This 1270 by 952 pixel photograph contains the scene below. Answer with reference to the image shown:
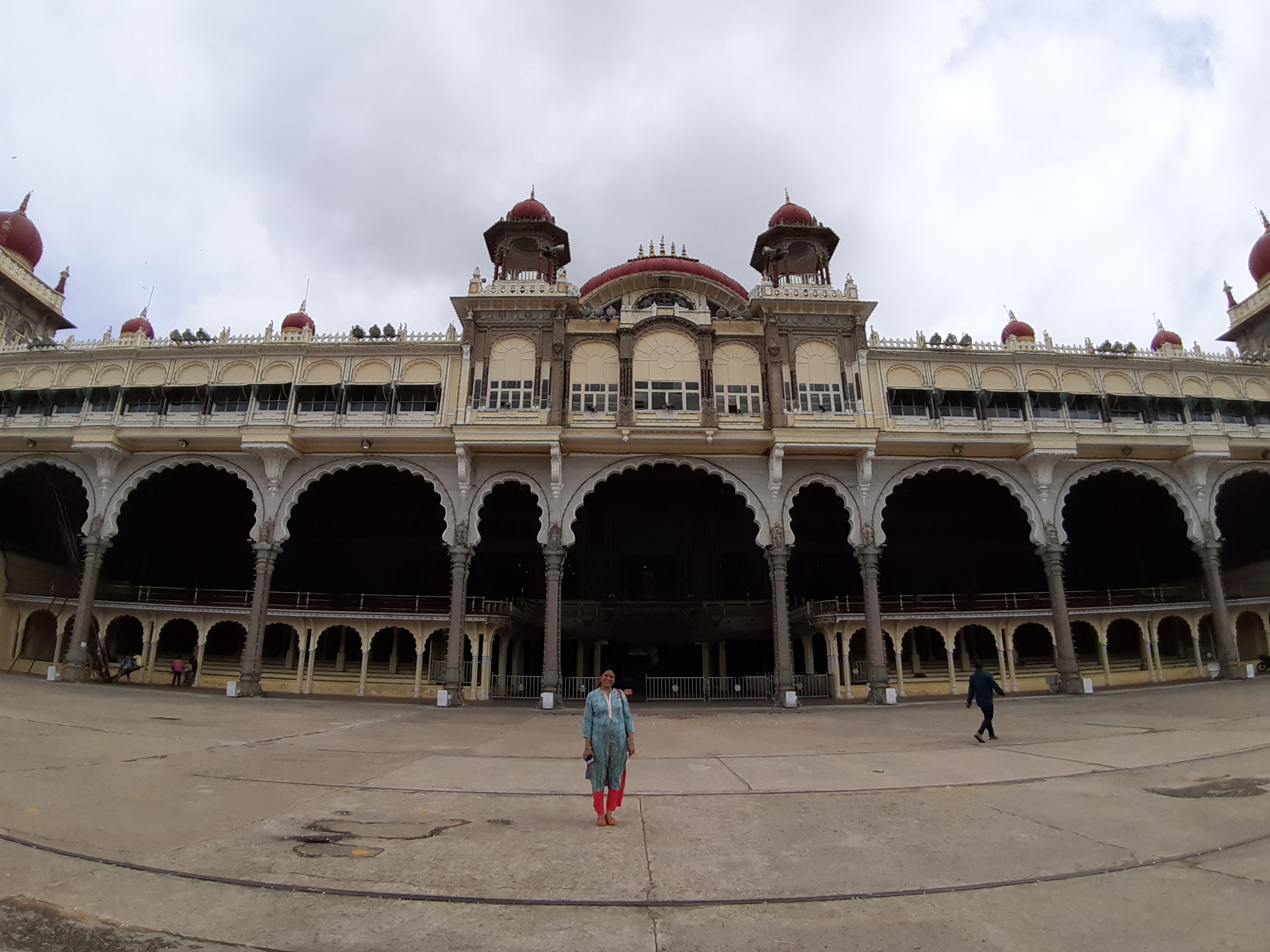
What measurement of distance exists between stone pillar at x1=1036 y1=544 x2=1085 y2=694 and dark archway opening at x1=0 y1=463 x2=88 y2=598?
41643 mm

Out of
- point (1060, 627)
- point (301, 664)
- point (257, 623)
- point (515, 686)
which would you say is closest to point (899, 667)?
point (1060, 627)

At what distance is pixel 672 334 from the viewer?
86.2 ft

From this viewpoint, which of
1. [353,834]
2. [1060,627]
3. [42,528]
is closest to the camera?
[353,834]

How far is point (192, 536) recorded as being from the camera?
3456 cm

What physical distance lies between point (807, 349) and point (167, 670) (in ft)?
104

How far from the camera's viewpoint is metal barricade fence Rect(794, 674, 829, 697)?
27.2 metres

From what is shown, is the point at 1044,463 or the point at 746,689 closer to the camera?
the point at 1044,463

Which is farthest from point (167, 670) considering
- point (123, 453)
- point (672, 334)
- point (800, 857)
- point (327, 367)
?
point (800, 857)

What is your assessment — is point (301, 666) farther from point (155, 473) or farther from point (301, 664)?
point (155, 473)

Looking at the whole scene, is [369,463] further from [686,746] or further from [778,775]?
[778,775]

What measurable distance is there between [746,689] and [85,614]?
25872 mm

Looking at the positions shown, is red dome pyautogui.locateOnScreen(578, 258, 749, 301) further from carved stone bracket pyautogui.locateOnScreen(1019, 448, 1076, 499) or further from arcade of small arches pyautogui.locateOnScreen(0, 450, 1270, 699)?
carved stone bracket pyautogui.locateOnScreen(1019, 448, 1076, 499)

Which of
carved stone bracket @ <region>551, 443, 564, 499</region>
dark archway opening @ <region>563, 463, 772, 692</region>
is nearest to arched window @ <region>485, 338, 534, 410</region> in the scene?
carved stone bracket @ <region>551, 443, 564, 499</region>

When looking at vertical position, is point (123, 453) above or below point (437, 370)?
below
